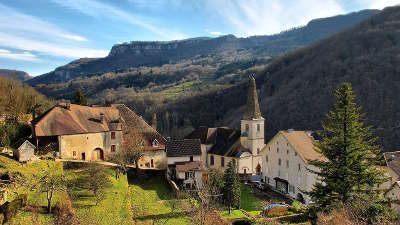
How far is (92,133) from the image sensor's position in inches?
1767

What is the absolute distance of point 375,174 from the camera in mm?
31938

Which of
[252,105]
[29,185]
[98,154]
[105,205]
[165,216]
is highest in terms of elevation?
[252,105]

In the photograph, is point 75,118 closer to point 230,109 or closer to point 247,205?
point 247,205

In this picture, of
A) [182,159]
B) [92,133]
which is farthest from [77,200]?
[182,159]

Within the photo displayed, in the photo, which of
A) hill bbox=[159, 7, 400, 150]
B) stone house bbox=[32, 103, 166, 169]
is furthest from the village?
hill bbox=[159, 7, 400, 150]

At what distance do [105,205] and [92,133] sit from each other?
1452 centimetres

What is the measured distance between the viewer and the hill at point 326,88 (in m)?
117

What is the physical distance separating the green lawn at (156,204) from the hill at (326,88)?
7239 centimetres

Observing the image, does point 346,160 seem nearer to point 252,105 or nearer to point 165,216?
point 165,216

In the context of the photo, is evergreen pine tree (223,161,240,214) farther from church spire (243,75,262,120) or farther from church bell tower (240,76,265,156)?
church spire (243,75,262,120)

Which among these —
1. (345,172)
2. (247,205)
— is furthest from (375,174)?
(247,205)

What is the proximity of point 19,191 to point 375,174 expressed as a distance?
96.2 feet

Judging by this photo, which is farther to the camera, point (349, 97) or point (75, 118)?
point (75, 118)

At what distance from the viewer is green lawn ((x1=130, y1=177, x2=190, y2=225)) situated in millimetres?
32969
